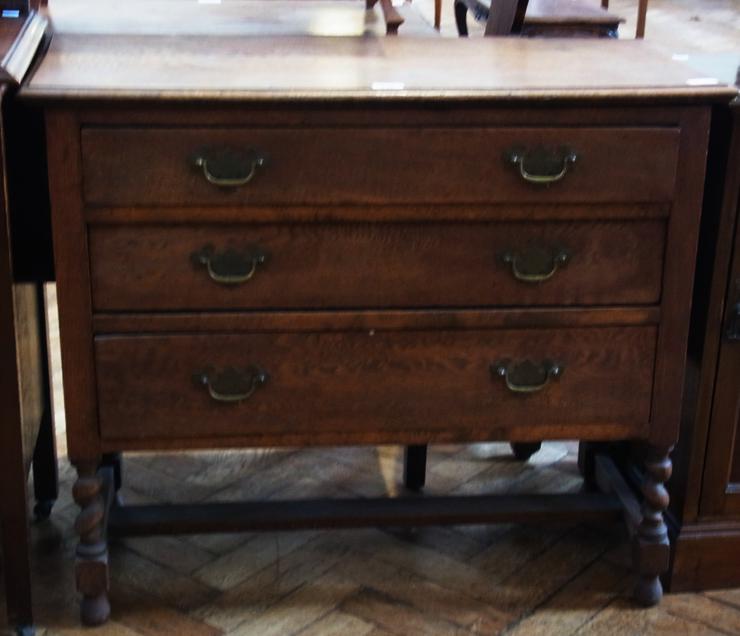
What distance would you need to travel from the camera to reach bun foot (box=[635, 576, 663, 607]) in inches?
67.7

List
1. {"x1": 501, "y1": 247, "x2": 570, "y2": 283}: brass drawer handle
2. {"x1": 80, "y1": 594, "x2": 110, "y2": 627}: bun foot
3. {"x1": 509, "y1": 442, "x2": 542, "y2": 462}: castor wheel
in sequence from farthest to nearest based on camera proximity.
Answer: {"x1": 509, "y1": 442, "x2": 542, "y2": 462}: castor wheel → {"x1": 80, "y1": 594, "x2": 110, "y2": 627}: bun foot → {"x1": 501, "y1": 247, "x2": 570, "y2": 283}: brass drawer handle

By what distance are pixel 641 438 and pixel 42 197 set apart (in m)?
0.87

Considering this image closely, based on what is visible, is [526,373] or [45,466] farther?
[45,466]

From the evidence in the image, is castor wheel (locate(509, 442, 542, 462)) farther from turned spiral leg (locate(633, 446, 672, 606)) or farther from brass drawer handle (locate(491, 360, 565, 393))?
brass drawer handle (locate(491, 360, 565, 393))

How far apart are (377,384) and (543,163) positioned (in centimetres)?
36

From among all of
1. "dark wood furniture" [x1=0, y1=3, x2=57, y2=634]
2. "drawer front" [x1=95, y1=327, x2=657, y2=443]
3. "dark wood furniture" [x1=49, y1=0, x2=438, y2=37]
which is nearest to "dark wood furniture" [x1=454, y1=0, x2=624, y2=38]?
"dark wood furniture" [x1=49, y1=0, x2=438, y2=37]

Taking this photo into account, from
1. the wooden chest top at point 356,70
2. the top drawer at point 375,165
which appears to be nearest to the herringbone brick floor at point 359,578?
the top drawer at point 375,165

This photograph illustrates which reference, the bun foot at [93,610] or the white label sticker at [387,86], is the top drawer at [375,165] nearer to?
the white label sticker at [387,86]

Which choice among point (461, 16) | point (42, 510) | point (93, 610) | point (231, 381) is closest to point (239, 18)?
point (231, 381)

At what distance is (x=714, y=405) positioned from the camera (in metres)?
1.68

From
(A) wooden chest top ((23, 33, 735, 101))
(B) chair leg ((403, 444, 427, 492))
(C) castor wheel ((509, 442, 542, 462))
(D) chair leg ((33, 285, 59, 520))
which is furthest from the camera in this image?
(C) castor wheel ((509, 442, 542, 462))

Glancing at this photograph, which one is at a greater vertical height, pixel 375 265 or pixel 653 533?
pixel 375 265

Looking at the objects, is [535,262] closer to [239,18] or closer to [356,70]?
[356,70]

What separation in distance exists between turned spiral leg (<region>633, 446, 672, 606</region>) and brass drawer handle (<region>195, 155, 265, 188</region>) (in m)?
0.67
